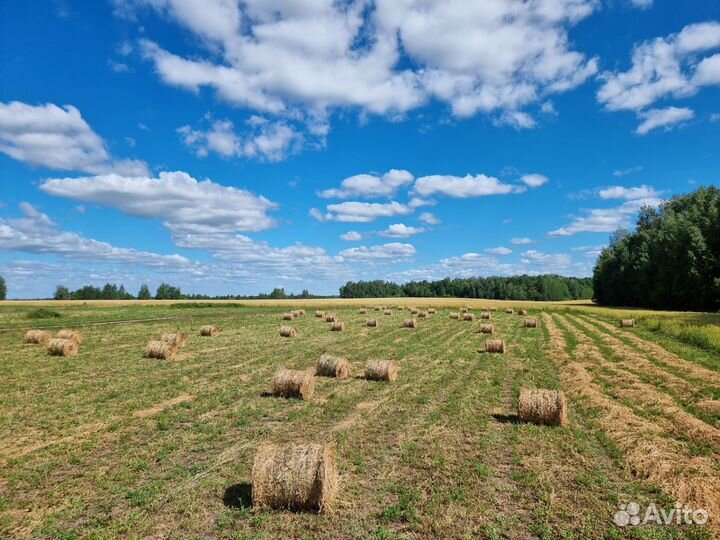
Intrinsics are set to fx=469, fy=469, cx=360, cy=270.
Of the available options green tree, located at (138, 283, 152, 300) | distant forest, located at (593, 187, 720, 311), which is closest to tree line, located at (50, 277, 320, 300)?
green tree, located at (138, 283, 152, 300)

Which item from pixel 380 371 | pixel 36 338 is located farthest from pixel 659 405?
pixel 36 338

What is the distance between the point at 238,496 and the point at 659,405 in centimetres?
1272

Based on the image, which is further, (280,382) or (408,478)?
(280,382)

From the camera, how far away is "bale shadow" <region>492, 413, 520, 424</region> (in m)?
12.6

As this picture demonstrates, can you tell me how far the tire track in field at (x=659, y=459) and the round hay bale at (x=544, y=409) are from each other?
1.13 m

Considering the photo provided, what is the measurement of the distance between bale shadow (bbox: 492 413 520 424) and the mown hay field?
6.5 inches

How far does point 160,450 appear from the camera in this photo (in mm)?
10344

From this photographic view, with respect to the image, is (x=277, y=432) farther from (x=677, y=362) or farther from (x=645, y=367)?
(x=677, y=362)

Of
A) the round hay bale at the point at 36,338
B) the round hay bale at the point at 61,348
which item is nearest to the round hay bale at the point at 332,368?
the round hay bale at the point at 61,348

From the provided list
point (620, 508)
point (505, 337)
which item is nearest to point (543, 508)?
point (620, 508)

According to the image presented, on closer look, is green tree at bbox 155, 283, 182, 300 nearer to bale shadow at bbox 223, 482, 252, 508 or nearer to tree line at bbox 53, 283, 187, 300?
tree line at bbox 53, 283, 187, 300

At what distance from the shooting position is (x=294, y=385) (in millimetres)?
15078

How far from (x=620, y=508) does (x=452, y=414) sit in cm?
569

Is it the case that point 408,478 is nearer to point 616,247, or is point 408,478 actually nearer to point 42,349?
point 42,349
